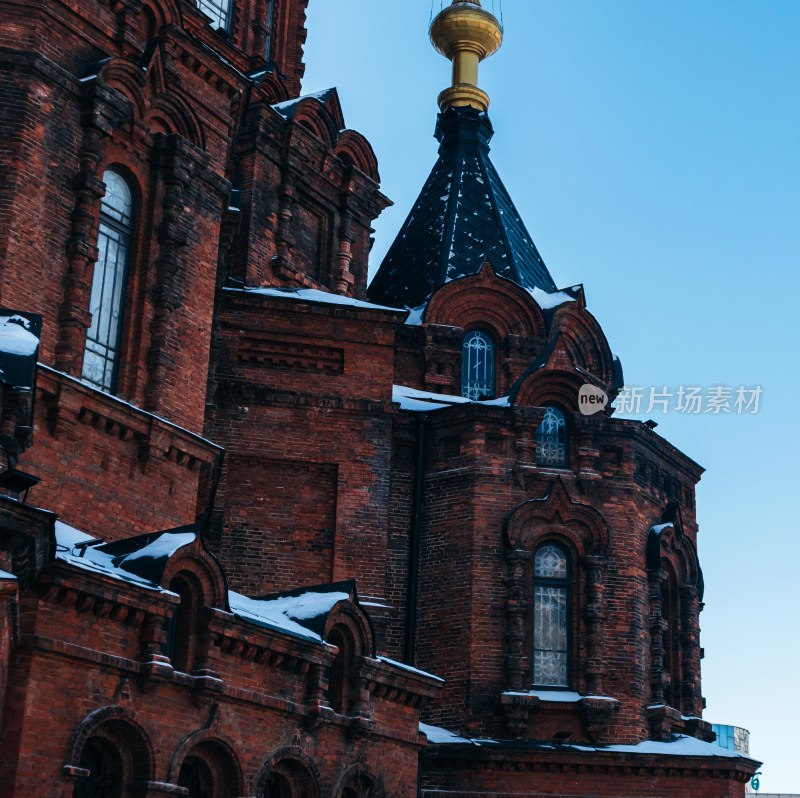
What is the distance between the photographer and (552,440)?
22.6 meters

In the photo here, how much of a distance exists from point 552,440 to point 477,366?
2357 mm

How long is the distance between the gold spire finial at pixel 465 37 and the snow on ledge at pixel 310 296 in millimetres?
8910

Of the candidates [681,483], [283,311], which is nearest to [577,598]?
[681,483]

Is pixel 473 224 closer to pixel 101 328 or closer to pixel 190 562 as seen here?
pixel 101 328

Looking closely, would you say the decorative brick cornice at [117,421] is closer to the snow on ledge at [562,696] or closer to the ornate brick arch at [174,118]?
the ornate brick arch at [174,118]

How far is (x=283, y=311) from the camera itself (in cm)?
2139

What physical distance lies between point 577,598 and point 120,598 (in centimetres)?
1011

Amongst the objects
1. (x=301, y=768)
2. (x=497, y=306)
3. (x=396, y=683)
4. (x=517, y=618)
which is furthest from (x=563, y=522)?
(x=301, y=768)

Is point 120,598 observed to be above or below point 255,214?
below

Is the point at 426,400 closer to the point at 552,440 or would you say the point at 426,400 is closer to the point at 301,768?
the point at 552,440

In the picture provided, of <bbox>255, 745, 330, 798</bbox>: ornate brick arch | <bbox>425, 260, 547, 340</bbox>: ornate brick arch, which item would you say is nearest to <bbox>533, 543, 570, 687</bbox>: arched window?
<bbox>425, 260, 547, 340</bbox>: ornate brick arch

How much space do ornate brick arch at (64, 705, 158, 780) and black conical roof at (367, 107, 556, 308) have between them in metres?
12.7

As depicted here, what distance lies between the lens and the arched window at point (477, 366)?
2408cm

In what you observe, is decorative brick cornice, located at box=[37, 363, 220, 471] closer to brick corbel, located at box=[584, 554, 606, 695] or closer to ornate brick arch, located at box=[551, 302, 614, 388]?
brick corbel, located at box=[584, 554, 606, 695]
